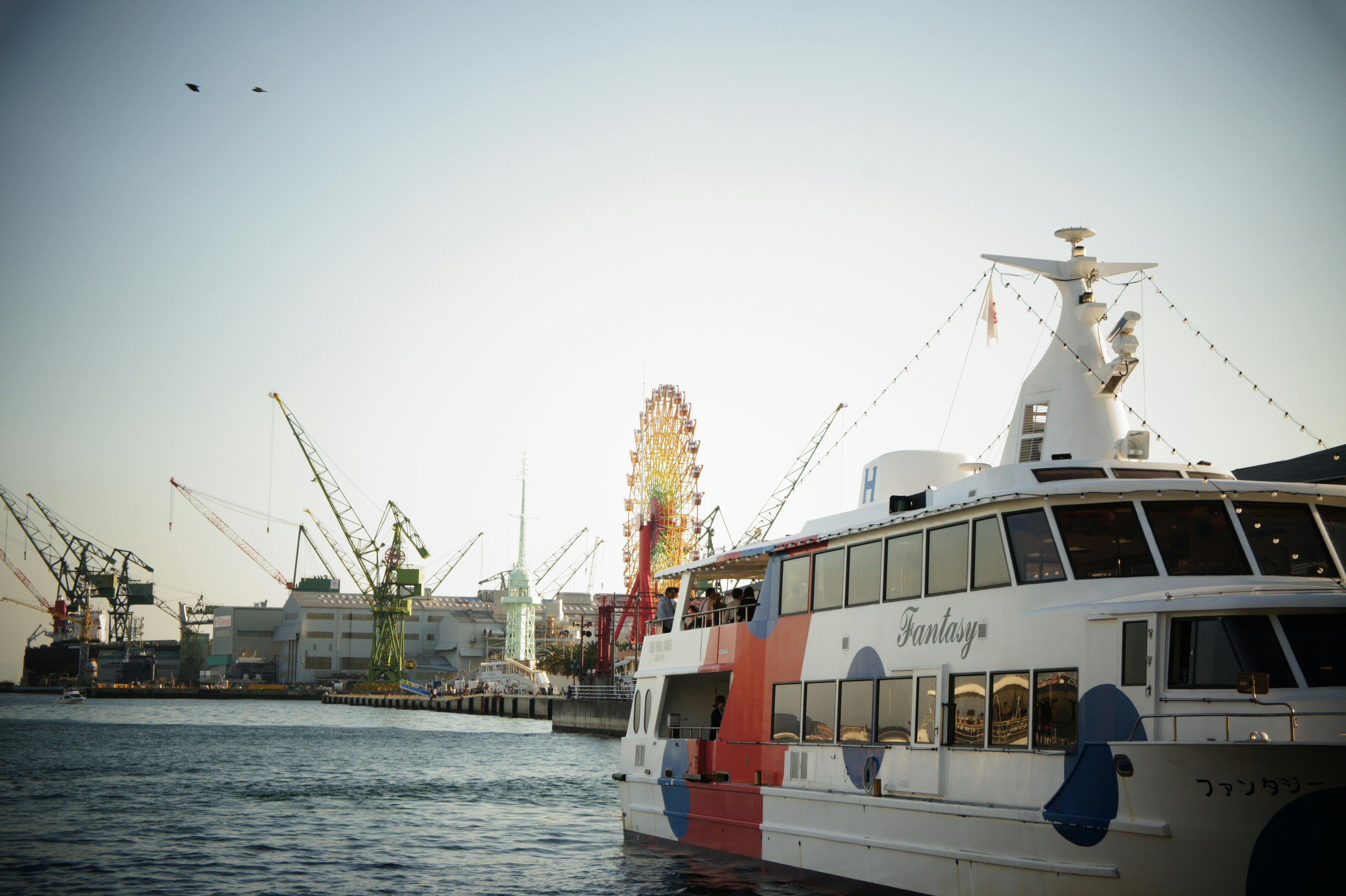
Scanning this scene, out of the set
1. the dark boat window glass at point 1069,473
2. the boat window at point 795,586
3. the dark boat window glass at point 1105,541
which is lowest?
the boat window at point 795,586

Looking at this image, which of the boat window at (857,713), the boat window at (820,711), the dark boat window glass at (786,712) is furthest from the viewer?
the dark boat window glass at (786,712)

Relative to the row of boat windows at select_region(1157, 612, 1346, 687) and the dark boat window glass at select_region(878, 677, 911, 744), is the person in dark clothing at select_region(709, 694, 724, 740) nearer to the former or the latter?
the dark boat window glass at select_region(878, 677, 911, 744)

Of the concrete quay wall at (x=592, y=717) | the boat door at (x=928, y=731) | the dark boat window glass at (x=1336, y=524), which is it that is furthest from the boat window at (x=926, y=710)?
the concrete quay wall at (x=592, y=717)

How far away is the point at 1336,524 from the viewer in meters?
13.6

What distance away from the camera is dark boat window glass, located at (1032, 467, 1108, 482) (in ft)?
47.1

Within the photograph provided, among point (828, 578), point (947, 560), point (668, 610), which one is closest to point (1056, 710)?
point (947, 560)

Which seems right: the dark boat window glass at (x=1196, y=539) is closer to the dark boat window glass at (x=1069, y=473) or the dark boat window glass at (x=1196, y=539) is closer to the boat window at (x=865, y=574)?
the dark boat window glass at (x=1069, y=473)

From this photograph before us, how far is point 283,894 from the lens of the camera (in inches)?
727

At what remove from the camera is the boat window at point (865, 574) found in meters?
16.5

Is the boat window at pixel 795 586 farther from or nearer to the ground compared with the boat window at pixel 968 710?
farther from the ground

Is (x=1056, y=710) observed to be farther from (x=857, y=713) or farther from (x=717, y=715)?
(x=717, y=715)

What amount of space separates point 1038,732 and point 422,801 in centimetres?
2316

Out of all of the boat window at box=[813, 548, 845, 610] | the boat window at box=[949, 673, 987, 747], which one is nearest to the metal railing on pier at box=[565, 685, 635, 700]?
the boat window at box=[813, 548, 845, 610]

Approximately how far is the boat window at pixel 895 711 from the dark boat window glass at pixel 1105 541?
300 cm
